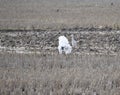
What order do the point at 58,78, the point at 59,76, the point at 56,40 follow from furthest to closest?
the point at 56,40 < the point at 59,76 < the point at 58,78

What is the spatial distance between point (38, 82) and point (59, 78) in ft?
1.75

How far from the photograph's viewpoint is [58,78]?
797cm

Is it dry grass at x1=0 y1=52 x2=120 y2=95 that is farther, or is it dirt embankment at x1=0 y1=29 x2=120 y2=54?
dirt embankment at x1=0 y1=29 x2=120 y2=54

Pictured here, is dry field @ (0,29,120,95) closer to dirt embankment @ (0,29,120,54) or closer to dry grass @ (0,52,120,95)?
dry grass @ (0,52,120,95)

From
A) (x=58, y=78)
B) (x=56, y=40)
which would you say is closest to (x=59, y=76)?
(x=58, y=78)

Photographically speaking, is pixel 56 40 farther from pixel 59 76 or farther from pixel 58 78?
pixel 58 78

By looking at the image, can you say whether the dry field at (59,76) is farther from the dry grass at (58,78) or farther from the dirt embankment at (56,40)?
the dirt embankment at (56,40)

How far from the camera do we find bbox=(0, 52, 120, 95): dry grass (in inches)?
283

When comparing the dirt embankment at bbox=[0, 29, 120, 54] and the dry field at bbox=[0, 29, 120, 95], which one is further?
the dirt embankment at bbox=[0, 29, 120, 54]

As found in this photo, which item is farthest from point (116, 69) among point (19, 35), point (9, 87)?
point (19, 35)

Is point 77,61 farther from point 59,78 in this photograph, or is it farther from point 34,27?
point 34,27

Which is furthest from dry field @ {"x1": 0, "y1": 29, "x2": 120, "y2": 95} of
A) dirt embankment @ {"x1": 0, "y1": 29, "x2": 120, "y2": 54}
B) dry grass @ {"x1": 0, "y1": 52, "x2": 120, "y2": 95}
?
dirt embankment @ {"x1": 0, "y1": 29, "x2": 120, "y2": 54}

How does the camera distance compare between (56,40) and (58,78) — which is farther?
(56,40)

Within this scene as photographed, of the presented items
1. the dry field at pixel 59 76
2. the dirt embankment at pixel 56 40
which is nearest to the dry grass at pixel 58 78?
the dry field at pixel 59 76
